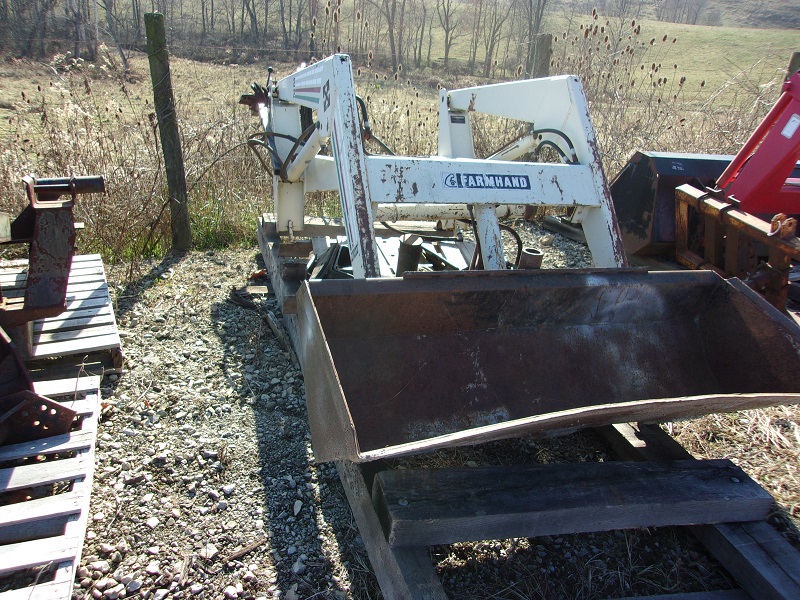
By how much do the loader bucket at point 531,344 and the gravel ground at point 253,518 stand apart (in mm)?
290

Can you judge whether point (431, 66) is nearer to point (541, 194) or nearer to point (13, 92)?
point (13, 92)

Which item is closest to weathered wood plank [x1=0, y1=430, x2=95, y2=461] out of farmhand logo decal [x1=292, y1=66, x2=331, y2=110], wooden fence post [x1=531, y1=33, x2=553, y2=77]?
farmhand logo decal [x1=292, y1=66, x2=331, y2=110]

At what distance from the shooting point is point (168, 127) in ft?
14.3

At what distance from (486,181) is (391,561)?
1564 millimetres

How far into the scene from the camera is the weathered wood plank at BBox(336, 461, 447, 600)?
1.78 metres

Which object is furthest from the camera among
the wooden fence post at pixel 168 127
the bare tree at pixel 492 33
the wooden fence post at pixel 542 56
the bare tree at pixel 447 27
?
the bare tree at pixel 447 27

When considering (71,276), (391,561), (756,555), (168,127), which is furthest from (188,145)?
(756,555)

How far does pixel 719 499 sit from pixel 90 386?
2555 mm

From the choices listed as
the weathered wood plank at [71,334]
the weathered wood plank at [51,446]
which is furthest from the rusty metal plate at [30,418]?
A: the weathered wood plank at [71,334]

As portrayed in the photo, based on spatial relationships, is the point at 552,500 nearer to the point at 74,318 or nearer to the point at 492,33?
the point at 74,318

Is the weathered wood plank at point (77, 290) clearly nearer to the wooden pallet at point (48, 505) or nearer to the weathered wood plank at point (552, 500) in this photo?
the wooden pallet at point (48, 505)

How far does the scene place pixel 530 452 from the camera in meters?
2.71

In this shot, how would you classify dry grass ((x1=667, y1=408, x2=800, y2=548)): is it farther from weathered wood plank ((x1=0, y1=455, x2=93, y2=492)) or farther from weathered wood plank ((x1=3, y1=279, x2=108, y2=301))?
weathered wood plank ((x1=3, y1=279, x2=108, y2=301))

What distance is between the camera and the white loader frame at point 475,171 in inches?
98.6
